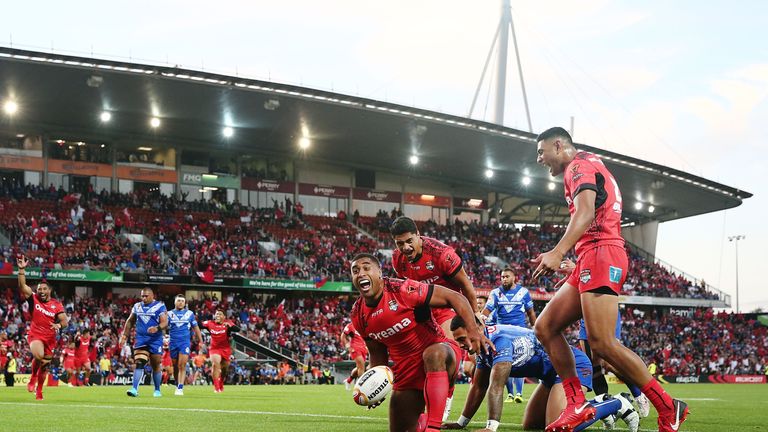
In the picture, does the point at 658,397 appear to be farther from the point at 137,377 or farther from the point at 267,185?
the point at 267,185

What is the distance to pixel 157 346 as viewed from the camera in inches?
801

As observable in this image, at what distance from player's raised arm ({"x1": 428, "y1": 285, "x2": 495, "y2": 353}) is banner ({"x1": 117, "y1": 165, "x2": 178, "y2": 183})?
46.6 m

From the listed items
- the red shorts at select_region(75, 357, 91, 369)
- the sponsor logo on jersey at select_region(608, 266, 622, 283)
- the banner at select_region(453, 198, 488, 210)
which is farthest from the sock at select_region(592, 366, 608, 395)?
the banner at select_region(453, 198, 488, 210)

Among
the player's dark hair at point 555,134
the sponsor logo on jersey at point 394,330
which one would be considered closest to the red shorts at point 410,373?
the sponsor logo on jersey at point 394,330

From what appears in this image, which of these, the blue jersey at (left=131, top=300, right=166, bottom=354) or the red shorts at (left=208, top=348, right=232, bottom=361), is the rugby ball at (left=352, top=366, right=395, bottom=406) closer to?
the blue jersey at (left=131, top=300, right=166, bottom=354)

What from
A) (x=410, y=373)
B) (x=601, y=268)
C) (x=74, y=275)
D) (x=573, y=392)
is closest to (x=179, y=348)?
(x=410, y=373)

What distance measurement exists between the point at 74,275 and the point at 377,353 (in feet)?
118

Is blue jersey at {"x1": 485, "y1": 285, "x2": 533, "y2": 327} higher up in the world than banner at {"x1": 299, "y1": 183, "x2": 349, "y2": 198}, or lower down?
lower down

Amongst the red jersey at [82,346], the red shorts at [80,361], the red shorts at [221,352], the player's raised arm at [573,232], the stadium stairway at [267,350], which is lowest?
the stadium stairway at [267,350]

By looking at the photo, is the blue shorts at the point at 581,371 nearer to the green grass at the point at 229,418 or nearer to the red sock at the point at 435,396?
the green grass at the point at 229,418

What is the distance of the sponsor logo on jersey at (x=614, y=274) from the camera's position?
7.52 m

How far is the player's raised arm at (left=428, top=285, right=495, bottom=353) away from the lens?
7.28 metres

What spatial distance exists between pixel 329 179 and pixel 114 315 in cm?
2101

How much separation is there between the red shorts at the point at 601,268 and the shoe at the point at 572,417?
988mm
